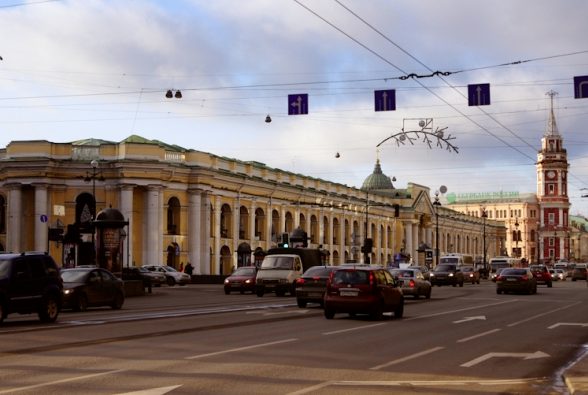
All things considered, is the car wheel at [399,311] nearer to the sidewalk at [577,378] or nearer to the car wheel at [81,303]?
the car wheel at [81,303]

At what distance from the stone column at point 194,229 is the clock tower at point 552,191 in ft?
426

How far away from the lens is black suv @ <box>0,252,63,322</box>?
21.3 metres

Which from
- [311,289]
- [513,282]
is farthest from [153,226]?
[311,289]

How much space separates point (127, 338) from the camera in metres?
17.8

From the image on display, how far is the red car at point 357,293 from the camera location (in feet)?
78.1

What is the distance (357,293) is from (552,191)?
585ft

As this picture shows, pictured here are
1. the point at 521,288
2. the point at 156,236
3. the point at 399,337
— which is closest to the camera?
the point at 399,337

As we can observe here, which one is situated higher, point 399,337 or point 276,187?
point 276,187

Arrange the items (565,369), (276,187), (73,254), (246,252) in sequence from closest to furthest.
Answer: (565,369), (73,254), (246,252), (276,187)

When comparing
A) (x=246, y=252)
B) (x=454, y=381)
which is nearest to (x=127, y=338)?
(x=454, y=381)

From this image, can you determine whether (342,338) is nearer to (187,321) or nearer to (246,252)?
(187,321)

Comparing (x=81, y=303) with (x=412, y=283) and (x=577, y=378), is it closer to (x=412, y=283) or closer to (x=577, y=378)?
(x=412, y=283)

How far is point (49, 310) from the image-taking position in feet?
74.3

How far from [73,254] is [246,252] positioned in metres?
28.4
